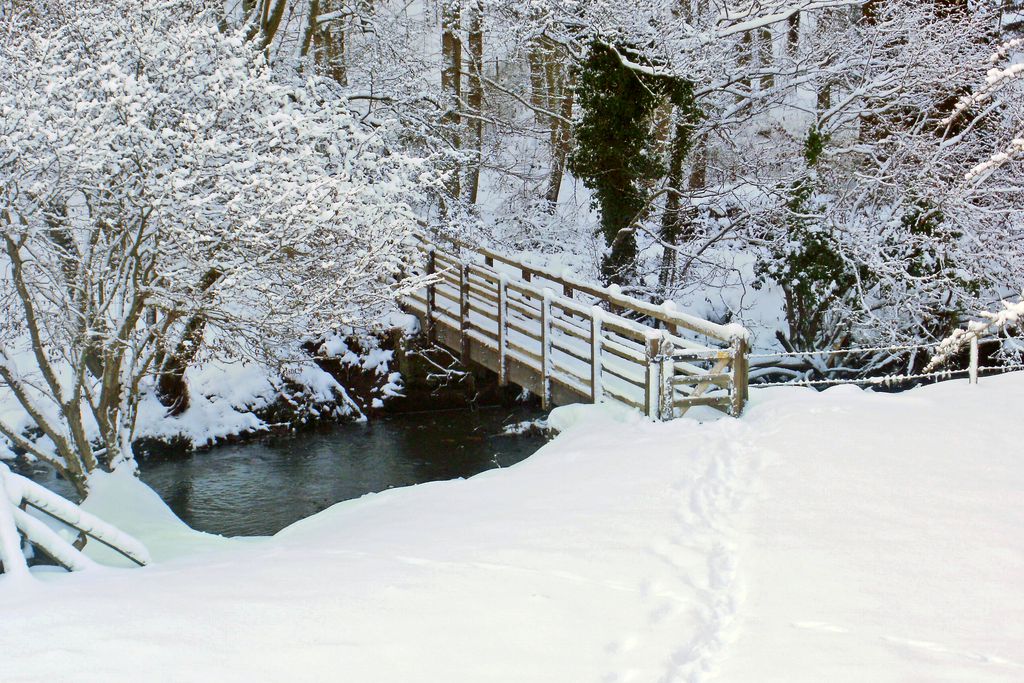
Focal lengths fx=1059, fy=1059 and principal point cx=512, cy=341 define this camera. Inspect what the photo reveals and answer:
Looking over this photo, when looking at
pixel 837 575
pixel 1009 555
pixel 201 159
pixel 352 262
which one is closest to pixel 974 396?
pixel 1009 555

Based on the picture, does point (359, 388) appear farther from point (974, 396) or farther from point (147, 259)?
point (974, 396)

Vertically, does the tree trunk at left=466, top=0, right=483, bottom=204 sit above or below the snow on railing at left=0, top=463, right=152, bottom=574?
above

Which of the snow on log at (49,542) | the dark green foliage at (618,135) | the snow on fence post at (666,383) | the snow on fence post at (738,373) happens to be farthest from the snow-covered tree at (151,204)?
the dark green foliage at (618,135)

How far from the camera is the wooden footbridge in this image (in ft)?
34.8

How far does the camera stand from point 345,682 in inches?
171

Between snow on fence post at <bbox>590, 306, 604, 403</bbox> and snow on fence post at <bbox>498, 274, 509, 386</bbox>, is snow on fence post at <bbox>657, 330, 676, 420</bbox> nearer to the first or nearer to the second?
snow on fence post at <bbox>590, 306, 604, 403</bbox>

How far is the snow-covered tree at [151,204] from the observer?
30.8ft

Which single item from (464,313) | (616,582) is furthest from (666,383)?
(464,313)

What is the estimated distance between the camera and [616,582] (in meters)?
5.83

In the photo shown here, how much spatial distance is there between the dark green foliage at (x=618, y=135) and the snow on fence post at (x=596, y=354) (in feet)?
21.7

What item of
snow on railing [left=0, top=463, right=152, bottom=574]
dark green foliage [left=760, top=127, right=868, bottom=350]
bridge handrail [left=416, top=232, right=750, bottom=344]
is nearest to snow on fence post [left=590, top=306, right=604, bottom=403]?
bridge handrail [left=416, top=232, right=750, bottom=344]

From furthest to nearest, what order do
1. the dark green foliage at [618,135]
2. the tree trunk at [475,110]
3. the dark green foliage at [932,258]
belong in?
the tree trunk at [475,110] → the dark green foliage at [618,135] → the dark green foliage at [932,258]

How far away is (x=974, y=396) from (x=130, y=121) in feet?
28.1

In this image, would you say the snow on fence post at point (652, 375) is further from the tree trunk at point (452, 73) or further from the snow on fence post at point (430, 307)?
the tree trunk at point (452, 73)
